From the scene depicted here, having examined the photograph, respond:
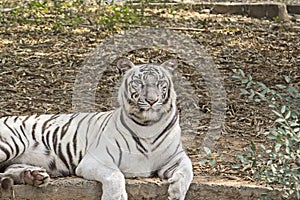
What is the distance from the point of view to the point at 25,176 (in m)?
4.55

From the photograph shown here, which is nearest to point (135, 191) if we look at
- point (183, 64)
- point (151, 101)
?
point (151, 101)

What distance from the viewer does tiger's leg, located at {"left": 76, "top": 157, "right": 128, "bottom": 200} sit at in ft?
14.5

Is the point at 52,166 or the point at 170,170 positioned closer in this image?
the point at 170,170

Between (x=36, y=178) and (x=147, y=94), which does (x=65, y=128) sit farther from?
(x=147, y=94)

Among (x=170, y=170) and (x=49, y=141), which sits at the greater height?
(x=49, y=141)

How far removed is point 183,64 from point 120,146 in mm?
4189

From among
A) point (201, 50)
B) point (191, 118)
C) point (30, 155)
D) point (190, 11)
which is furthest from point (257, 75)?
point (30, 155)

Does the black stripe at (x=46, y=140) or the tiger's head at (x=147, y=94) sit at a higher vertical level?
the tiger's head at (x=147, y=94)

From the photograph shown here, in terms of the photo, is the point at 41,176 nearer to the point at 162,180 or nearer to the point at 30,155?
the point at 30,155

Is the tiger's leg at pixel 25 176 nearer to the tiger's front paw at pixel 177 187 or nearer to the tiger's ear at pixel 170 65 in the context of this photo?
the tiger's front paw at pixel 177 187

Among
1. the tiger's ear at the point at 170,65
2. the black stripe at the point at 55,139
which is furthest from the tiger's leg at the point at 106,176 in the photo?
the tiger's ear at the point at 170,65

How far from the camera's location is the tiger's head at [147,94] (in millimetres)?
4562

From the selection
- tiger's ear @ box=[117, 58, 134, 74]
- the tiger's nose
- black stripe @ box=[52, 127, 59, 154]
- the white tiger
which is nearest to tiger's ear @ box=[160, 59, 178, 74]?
the white tiger

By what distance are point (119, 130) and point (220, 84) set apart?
3.51 meters
